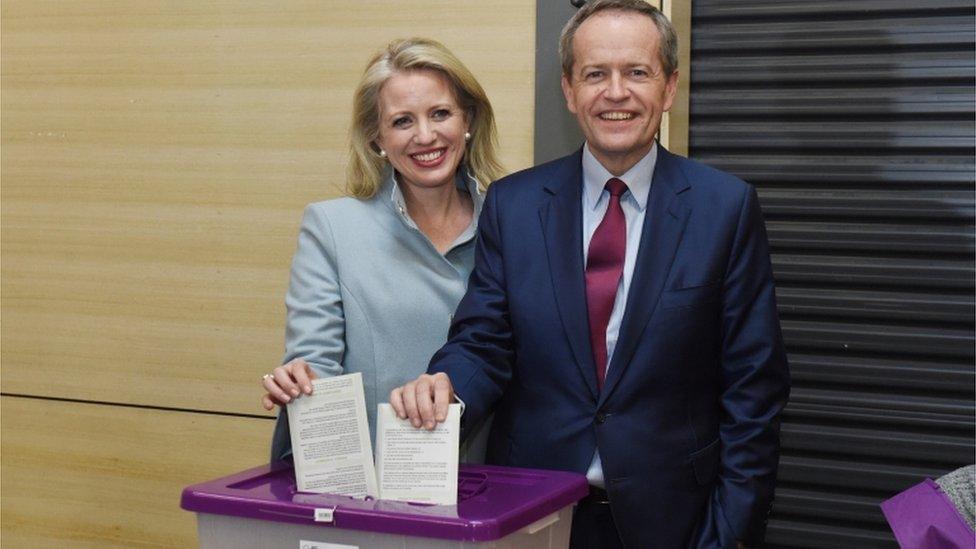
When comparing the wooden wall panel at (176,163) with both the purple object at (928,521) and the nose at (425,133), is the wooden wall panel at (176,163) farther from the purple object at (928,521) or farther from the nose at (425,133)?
the purple object at (928,521)

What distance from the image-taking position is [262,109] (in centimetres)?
346

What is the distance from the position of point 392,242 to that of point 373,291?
0.12m

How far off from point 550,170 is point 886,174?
1.13 m

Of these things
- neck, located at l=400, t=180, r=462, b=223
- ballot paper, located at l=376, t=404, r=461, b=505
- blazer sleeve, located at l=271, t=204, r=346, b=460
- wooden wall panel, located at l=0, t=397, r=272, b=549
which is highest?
neck, located at l=400, t=180, r=462, b=223

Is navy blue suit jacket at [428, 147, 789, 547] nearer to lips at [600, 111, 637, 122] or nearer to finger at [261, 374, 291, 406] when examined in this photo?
lips at [600, 111, 637, 122]

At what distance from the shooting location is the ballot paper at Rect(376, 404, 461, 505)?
2.07m

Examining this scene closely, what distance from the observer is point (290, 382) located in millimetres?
2203

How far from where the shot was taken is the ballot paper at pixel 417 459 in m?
2.07

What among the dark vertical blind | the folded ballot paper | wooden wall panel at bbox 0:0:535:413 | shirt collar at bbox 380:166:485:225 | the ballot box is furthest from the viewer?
wooden wall panel at bbox 0:0:535:413

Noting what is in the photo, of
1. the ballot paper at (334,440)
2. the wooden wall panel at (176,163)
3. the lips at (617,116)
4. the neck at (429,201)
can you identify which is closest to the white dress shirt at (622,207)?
the lips at (617,116)

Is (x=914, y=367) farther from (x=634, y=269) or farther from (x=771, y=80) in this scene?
(x=634, y=269)

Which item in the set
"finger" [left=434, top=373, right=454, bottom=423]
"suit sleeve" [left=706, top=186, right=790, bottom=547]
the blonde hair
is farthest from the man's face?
"finger" [left=434, top=373, right=454, bottom=423]

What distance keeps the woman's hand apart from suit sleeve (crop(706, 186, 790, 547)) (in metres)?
0.77

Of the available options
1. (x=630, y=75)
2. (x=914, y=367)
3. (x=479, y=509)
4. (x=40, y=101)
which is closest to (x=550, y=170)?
(x=630, y=75)
